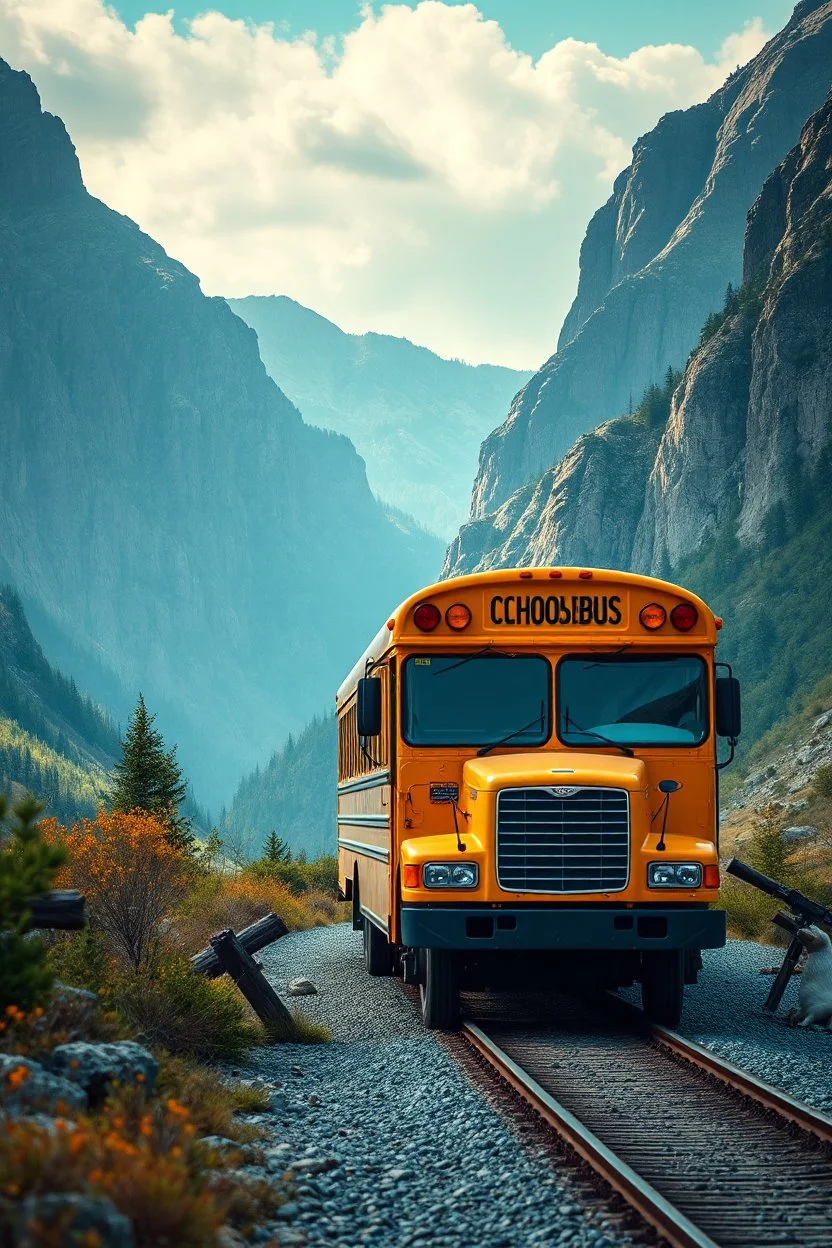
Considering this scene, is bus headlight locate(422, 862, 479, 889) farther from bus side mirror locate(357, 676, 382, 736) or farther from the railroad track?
bus side mirror locate(357, 676, 382, 736)

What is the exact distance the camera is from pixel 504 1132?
762 centimetres

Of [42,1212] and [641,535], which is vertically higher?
[641,535]

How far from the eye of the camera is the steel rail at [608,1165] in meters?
5.57

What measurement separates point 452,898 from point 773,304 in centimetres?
8307

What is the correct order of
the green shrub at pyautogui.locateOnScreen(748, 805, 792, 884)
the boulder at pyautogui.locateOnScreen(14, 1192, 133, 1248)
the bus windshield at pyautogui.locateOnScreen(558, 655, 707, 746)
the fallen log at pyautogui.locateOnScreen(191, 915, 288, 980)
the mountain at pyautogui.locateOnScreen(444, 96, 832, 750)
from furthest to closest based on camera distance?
the mountain at pyautogui.locateOnScreen(444, 96, 832, 750), the green shrub at pyautogui.locateOnScreen(748, 805, 792, 884), the fallen log at pyautogui.locateOnScreen(191, 915, 288, 980), the bus windshield at pyautogui.locateOnScreen(558, 655, 707, 746), the boulder at pyautogui.locateOnScreen(14, 1192, 133, 1248)

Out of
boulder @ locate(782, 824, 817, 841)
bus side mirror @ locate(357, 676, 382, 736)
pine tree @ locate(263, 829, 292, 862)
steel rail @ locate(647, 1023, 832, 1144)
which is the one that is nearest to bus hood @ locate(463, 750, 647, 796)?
bus side mirror @ locate(357, 676, 382, 736)

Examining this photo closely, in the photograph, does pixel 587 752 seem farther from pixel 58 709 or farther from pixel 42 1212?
pixel 58 709

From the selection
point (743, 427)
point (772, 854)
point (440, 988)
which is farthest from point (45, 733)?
point (440, 988)

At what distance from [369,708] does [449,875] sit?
5.51 ft

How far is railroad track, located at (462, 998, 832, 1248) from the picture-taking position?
6.01 m

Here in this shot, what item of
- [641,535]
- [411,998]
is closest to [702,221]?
[641,535]

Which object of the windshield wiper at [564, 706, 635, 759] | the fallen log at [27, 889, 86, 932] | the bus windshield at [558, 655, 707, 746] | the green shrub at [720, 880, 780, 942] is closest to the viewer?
the fallen log at [27, 889, 86, 932]

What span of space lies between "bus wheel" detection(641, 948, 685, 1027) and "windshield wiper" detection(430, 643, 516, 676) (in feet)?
9.07

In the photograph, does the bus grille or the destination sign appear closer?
the bus grille
